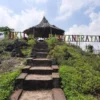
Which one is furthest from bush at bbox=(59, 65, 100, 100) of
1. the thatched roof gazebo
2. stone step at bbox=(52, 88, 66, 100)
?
the thatched roof gazebo

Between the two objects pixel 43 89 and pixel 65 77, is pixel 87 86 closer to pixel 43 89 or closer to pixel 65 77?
pixel 65 77

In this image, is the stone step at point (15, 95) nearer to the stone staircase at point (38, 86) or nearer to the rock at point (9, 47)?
the stone staircase at point (38, 86)

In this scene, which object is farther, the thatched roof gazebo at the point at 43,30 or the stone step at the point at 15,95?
the thatched roof gazebo at the point at 43,30

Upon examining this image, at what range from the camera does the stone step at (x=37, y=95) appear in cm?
589

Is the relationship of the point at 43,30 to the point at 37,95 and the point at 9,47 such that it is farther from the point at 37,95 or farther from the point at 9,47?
the point at 37,95

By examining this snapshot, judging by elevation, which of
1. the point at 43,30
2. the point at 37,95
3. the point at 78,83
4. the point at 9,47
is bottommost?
the point at 37,95

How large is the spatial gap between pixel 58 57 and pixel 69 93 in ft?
14.8

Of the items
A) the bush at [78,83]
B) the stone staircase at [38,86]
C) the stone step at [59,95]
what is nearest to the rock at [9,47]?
the stone staircase at [38,86]

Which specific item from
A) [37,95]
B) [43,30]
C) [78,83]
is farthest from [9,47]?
[43,30]

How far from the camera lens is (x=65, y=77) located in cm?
701

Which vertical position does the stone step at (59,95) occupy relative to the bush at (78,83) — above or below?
below

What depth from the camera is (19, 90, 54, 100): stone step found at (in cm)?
589

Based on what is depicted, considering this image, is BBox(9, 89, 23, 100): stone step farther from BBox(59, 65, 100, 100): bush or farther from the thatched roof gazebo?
the thatched roof gazebo

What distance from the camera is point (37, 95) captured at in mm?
6199
